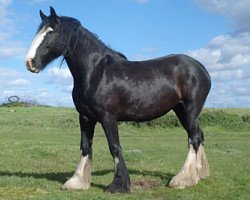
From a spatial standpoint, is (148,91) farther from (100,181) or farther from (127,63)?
(100,181)

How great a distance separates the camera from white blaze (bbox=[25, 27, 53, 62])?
9242 millimetres

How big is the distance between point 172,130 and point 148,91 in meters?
24.8

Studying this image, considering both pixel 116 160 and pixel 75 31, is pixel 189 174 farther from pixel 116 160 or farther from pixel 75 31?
pixel 75 31

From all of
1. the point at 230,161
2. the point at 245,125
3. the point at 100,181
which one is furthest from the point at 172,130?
the point at 100,181

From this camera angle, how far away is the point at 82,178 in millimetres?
10078

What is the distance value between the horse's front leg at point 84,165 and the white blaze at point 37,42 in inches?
69.5

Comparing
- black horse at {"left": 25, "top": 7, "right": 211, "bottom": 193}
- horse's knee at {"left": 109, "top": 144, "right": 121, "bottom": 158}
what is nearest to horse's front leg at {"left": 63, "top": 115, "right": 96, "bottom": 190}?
black horse at {"left": 25, "top": 7, "right": 211, "bottom": 193}

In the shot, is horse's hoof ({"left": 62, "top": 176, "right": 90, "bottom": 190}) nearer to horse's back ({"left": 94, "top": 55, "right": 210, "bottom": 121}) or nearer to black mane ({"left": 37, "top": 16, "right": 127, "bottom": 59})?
horse's back ({"left": 94, "top": 55, "right": 210, "bottom": 121})

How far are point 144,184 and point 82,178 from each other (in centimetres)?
160

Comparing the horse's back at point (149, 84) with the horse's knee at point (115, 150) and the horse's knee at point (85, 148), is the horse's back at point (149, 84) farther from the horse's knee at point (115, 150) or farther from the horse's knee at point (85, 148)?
the horse's knee at point (85, 148)

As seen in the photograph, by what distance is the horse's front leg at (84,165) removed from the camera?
10.0 meters

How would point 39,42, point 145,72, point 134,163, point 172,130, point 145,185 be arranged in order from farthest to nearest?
point 172,130
point 134,163
point 145,185
point 145,72
point 39,42

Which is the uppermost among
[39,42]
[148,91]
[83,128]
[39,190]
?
[39,42]

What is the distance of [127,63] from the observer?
10.1m
